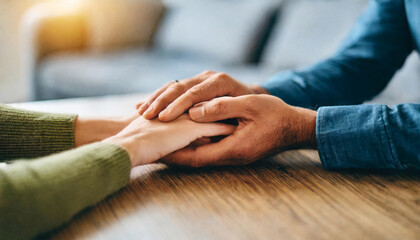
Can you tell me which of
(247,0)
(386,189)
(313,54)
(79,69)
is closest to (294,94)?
(386,189)

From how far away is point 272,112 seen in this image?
2.18ft

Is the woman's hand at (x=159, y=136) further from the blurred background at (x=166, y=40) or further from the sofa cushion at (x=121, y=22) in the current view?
the sofa cushion at (x=121, y=22)

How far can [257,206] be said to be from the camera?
512 millimetres

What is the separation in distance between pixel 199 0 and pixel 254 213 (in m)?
2.23

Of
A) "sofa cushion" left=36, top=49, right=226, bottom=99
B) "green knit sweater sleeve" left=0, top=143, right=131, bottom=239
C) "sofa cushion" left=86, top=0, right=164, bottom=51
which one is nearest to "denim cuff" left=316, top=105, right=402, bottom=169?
"green knit sweater sleeve" left=0, top=143, right=131, bottom=239

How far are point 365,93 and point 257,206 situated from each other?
65cm

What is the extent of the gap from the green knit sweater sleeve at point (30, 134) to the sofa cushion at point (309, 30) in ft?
4.42

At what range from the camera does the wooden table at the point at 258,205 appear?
453 mm

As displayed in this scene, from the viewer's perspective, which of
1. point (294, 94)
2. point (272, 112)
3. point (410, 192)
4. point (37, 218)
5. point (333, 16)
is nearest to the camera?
point (37, 218)

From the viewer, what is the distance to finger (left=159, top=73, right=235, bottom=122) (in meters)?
0.71

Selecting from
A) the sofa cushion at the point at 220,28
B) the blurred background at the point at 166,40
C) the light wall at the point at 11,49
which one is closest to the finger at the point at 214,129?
the blurred background at the point at 166,40

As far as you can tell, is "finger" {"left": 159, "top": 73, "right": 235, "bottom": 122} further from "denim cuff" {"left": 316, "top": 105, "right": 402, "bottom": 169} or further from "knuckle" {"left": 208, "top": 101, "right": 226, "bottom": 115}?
"denim cuff" {"left": 316, "top": 105, "right": 402, "bottom": 169}

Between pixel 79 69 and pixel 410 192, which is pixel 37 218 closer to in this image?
pixel 410 192

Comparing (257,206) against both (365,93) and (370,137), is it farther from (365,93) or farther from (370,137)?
(365,93)
